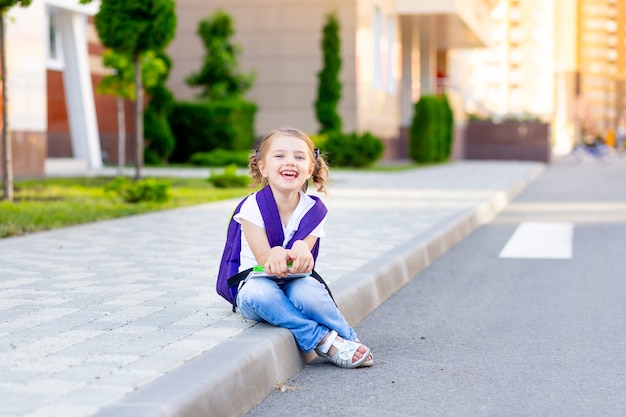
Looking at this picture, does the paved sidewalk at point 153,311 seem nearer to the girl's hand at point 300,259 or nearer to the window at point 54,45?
the girl's hand at point 300,259

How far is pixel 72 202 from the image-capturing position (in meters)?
12.5

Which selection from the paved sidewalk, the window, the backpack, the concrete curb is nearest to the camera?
the concrete curb

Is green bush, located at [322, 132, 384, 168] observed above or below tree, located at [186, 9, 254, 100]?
below

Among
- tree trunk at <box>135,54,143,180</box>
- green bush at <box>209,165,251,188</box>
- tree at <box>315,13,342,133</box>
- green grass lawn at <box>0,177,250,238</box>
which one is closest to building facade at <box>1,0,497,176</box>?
green grass lawn at <box>0,177,250,238</box>

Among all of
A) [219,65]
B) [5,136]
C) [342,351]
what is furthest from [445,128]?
[342,351]

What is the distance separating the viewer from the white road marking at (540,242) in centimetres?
979

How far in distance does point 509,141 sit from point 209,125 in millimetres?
16059

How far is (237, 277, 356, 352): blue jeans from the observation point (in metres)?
4.89

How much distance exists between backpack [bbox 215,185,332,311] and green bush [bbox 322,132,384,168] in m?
20.0

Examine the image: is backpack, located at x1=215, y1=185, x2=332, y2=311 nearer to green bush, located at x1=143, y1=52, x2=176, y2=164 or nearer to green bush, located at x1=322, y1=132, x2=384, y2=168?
green bush, located at x1=322, y1=132, x2=384, y2=168

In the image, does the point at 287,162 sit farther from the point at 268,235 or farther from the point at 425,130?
the point at 425,130

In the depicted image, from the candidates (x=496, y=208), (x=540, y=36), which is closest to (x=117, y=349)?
(x=496, y=208)

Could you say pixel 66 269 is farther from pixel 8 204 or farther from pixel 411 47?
pixel 411 47

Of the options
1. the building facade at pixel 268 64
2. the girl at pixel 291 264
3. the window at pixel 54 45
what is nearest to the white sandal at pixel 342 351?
the girl at pixel 291 264
